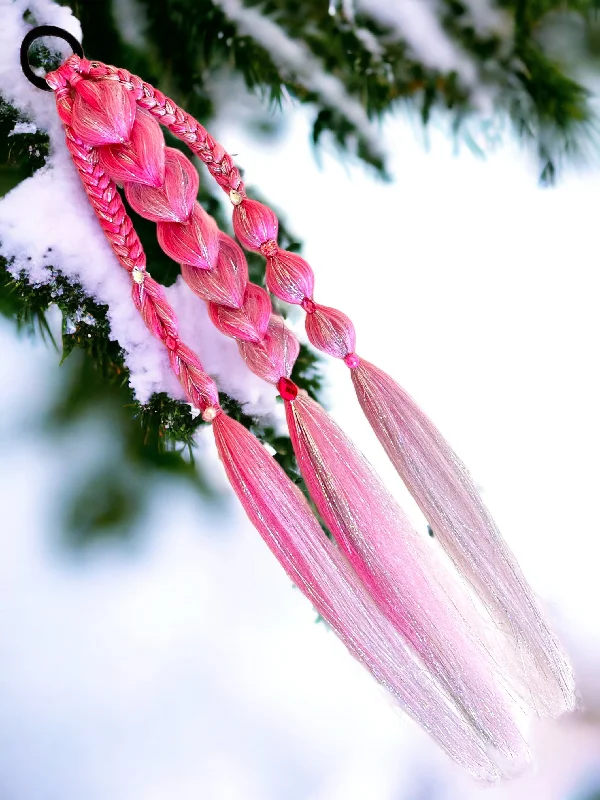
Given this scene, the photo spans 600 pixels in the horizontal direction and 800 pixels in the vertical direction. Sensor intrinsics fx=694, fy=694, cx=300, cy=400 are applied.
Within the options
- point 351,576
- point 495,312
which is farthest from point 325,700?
point 495,312

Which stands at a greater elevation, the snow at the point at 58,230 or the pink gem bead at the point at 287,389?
the snow at the point at 58,230

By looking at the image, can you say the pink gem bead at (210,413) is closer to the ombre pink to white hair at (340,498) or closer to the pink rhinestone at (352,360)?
the ombre pink to white hair at (340,498)

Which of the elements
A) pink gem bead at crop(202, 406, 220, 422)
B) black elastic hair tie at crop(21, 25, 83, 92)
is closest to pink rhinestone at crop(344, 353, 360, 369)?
pink gem bead at crop(202, 406, 220, 422)

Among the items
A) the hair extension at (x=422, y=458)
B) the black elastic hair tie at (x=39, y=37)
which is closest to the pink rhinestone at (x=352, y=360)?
the hair extension at (x=422, y=458)

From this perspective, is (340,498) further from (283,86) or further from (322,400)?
(283,86)

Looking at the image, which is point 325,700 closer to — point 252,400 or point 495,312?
point 252,400

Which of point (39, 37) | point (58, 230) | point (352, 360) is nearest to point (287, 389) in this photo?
point (352, 360)

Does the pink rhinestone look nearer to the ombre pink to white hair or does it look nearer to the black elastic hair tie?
the ombre pink to white hair
